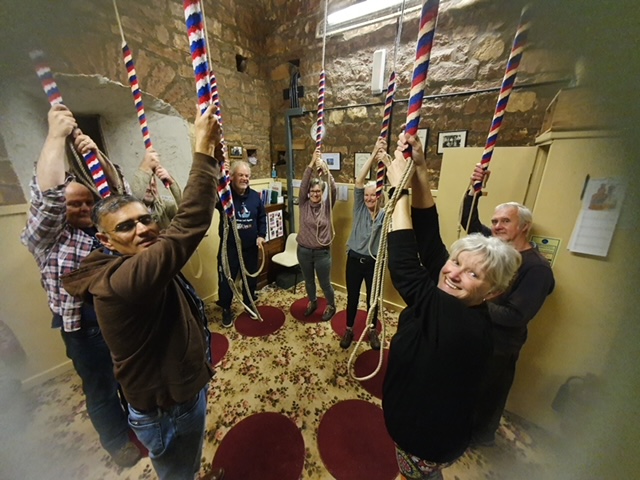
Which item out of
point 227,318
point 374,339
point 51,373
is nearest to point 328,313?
point 374,339

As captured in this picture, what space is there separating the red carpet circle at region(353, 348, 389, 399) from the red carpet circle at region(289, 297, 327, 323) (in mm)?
593

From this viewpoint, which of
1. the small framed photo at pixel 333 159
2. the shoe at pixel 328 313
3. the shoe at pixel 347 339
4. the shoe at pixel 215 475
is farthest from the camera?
the small framed photo at pixel 333 159

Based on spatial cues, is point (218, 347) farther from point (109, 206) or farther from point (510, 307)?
point (510, 307)

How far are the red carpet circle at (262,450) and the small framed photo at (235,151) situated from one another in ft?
7.55

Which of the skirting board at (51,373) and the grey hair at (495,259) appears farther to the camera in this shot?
the skirting board at (51,373)

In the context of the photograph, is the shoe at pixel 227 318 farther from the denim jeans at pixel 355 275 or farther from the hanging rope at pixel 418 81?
the hanging rope at pixel 418 81

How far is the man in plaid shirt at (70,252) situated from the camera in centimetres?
69

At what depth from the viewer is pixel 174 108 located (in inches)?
70.6

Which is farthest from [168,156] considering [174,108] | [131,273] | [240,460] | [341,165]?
[240,460]

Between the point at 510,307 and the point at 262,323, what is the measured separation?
1.96 metres

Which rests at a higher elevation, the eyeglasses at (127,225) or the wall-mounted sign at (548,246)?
the eyeglasses at (127,225)

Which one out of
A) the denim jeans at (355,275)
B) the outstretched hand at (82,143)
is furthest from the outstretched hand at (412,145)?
the denim jeans at (355,275)

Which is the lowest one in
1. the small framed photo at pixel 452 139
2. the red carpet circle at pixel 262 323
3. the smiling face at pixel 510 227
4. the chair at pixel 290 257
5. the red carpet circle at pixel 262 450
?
the red carpet circle at pixel 262 450

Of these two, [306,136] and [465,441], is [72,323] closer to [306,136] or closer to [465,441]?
[465,441]
